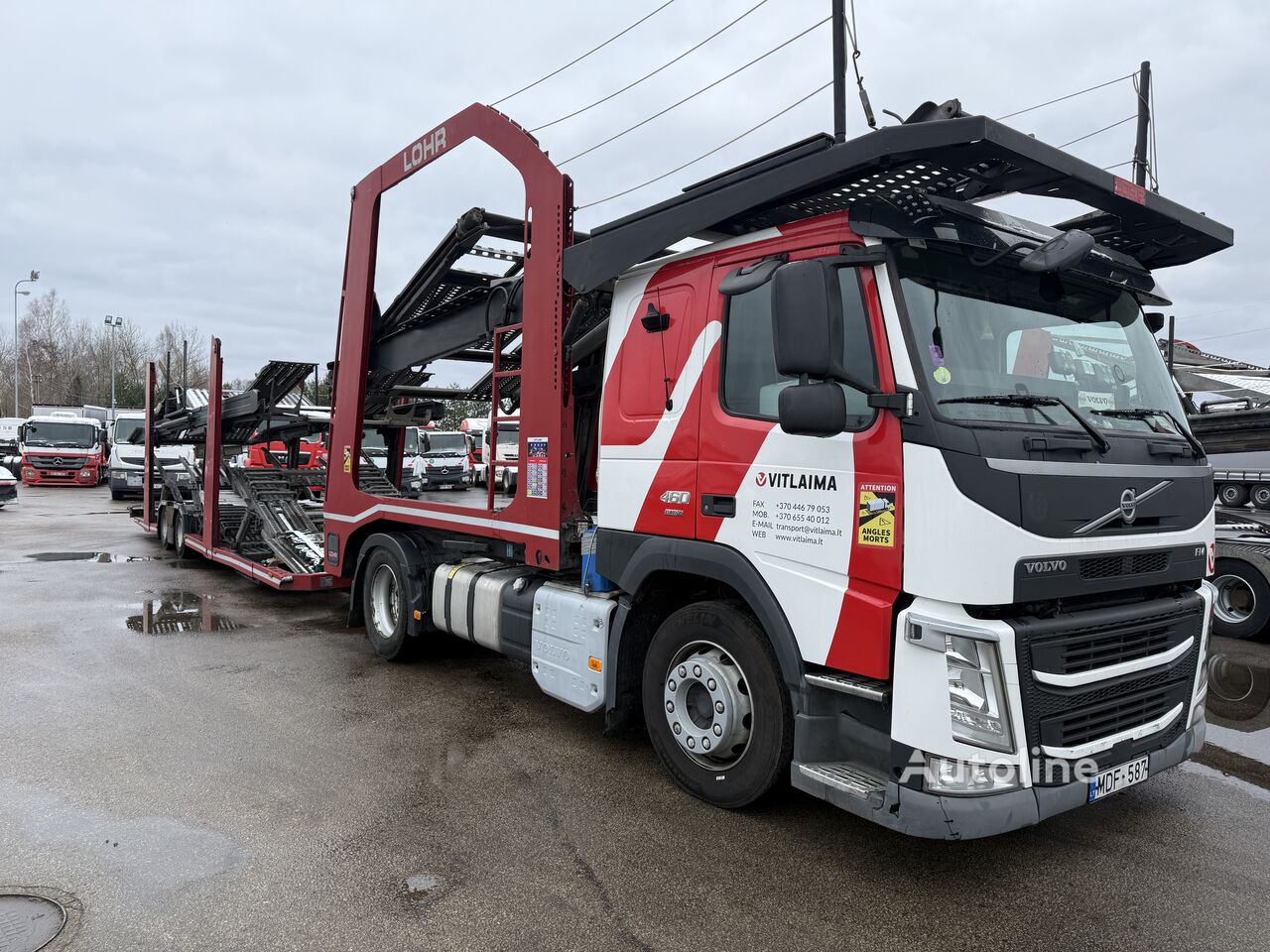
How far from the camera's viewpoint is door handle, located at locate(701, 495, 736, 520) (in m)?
3.72

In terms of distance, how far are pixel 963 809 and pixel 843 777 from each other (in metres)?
0.45

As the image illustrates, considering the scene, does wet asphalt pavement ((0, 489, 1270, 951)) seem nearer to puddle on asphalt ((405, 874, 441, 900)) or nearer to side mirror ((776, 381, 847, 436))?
puddle on asphalt ((405, 874, 441, 900))

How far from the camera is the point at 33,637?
7.01 m

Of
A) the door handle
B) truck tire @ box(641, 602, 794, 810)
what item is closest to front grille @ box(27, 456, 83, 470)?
truck tire @ box(641, 602, 794, 810)

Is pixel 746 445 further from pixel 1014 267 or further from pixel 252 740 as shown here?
pixel 252 740

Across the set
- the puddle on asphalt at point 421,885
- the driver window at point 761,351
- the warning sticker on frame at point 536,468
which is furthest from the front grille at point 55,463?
the driver window at point 761,351

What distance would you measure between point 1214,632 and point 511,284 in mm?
7280

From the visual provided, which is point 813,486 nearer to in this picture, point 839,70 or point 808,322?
point 808,322

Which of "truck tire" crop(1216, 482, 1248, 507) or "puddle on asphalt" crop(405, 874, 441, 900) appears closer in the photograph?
"puddle on asphalt" crop(405, 874, 441, 900)

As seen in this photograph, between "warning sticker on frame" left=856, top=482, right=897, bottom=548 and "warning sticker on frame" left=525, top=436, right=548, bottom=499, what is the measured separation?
2.19m

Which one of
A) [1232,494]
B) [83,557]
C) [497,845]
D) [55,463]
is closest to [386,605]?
[497,845]

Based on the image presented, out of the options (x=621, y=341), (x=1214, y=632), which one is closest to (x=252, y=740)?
(x=621, y=341)

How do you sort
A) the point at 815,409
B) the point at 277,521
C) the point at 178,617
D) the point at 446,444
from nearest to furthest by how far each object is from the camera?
the point at 815,409 < the point at 178,617 < the point at 277,521 < the point at 446,444

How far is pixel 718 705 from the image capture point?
3.75m
